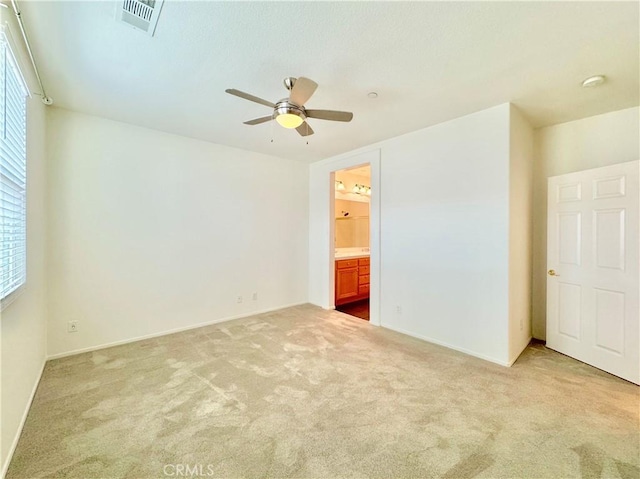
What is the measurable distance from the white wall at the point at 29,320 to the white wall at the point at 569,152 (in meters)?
4.74

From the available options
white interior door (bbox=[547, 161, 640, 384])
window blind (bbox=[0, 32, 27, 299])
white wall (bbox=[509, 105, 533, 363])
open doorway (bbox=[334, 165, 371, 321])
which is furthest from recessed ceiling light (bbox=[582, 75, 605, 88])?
window blind (bbox=[0, 32, 27, 299])

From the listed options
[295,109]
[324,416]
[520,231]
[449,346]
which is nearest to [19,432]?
[324,416]

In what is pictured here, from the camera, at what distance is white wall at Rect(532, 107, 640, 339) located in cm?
270

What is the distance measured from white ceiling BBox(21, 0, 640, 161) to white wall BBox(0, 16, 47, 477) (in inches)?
15.8

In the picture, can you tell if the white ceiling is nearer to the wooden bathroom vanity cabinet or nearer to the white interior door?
the white interior door

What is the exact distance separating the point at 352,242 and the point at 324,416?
4685 mm

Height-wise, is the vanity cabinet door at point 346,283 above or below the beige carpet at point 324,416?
above

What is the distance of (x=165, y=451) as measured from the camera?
160cm

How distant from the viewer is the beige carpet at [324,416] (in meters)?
1.51

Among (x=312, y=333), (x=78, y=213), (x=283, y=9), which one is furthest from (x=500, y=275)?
(x=78, y=213)

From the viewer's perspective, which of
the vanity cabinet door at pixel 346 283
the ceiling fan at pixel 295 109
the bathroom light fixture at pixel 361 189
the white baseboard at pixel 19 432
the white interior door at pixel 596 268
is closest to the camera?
the white baseboard at pixel 19 432

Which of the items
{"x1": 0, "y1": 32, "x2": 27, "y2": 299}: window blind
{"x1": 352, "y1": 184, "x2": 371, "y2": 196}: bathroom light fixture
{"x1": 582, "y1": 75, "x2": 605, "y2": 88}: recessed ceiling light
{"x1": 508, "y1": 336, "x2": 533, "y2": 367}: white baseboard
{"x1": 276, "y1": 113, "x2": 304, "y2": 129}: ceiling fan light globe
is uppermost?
{"x1": 582, "y1": 75, "x2": 605, "y2": 88}: recessed ceiling light

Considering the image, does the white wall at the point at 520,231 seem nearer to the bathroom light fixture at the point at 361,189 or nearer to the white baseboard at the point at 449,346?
the white baseboard at the point at 449,346

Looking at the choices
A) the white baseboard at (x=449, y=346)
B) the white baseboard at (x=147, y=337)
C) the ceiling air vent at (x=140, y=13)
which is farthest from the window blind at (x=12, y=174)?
the white baseboard at (x=449, y=346)
